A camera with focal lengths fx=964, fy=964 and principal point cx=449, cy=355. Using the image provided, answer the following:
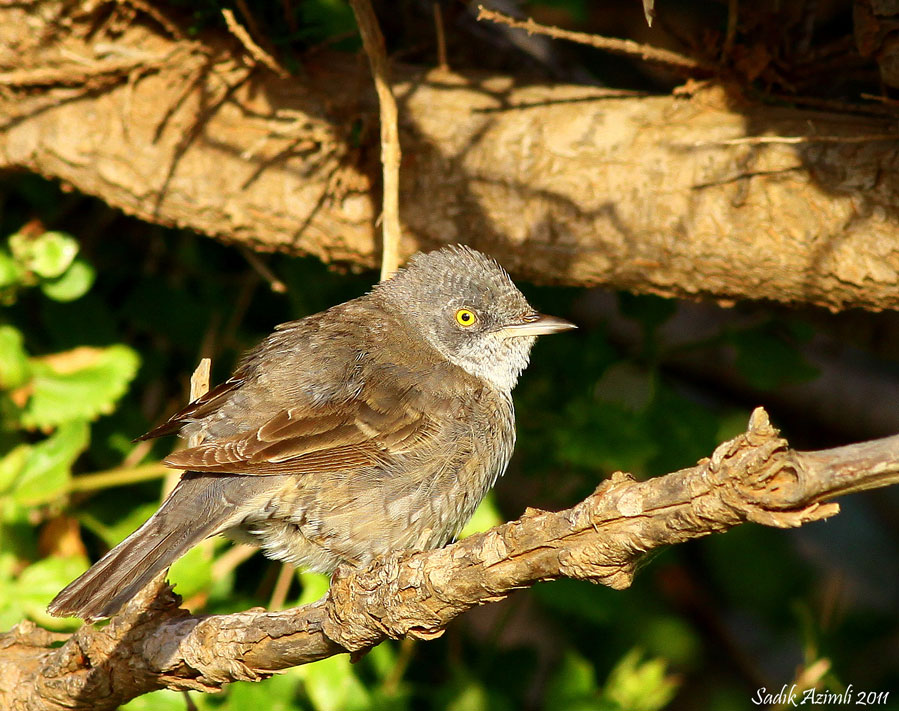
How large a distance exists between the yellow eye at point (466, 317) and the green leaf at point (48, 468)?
1607 mm

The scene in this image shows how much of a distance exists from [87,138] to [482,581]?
8.87ft

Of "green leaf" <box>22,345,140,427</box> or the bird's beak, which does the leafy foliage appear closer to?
"green leaf" <box>22,345,140,427</box>

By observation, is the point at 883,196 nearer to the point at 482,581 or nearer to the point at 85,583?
the point at 482,581

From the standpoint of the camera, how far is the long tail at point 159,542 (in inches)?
113

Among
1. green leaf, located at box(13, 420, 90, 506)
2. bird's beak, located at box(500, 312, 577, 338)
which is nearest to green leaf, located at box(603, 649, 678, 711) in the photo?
bird's beak, located at box(500, 312, 577, 338)

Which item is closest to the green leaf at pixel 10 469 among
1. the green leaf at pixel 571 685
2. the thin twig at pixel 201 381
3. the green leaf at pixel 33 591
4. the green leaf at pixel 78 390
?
the green leaf at pixel 78 390

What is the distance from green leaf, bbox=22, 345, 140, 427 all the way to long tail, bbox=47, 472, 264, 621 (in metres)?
0.95

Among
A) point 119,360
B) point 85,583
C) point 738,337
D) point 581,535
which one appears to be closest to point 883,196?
point 738,337

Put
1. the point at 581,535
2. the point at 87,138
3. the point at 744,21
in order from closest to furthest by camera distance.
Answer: the point at 581,535, the point at 744,21, the point at 87,138

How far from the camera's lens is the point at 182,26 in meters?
4.08

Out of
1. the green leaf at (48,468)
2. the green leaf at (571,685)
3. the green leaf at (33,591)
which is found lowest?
the green leaf at (571,685)

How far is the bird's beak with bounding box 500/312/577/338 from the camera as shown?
12.7 ft

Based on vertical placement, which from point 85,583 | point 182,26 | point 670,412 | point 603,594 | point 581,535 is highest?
point 182,26

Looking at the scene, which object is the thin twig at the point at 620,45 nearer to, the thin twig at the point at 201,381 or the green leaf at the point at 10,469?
Answer: the thin twig at the point at 201,381
